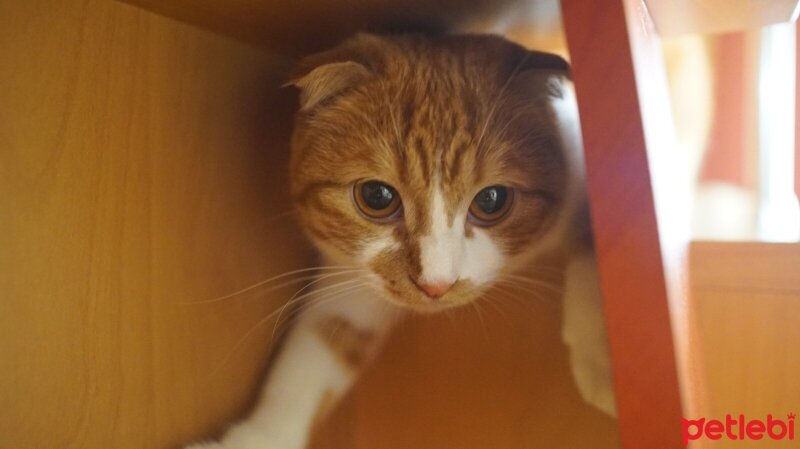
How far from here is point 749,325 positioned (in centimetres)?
126

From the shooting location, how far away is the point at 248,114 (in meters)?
1.02

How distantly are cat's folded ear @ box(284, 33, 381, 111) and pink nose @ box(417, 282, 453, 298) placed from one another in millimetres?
294

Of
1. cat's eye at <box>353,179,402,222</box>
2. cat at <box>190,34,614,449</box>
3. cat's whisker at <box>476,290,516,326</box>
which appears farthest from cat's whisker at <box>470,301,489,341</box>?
cat's eye at <box>353,179,402,222</box>

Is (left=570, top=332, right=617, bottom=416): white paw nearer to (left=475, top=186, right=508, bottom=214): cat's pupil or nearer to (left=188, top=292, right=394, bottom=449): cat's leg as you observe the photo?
(left=475, top=186, right=508, bottom=214): cat's pupil

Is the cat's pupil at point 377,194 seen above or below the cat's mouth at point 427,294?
above

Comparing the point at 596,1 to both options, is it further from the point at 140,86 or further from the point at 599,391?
the point at 140,86

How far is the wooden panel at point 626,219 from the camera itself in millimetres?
559

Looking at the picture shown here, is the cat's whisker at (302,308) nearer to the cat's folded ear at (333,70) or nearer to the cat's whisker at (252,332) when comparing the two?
the cat's whisker at (252,332)

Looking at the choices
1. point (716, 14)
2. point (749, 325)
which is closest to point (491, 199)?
point (716, 14)

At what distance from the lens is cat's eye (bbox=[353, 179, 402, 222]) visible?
88 centimetres

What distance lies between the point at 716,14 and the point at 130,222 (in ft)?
2.47

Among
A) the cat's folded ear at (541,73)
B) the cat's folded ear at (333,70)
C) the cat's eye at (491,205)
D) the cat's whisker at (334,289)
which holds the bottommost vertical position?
the cat's whisker at (334,289)

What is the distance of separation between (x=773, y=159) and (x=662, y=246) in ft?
3.18

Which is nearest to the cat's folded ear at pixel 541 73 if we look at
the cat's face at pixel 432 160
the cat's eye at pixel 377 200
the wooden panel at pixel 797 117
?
the cat's face at pixel 432 160
